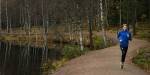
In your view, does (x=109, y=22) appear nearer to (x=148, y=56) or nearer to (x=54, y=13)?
(x=54, y=13)

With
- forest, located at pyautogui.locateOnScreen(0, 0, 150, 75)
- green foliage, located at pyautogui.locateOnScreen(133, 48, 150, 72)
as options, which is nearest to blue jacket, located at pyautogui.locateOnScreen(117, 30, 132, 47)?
green foliage, located at pyautogui.locateOnScreen(133, 48, 150, 72)

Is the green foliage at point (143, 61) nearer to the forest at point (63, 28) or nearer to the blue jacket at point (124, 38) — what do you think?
the forest at point (63, 28)

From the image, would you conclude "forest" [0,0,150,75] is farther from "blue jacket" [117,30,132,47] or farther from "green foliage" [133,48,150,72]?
"blue jacket" [117,30,132,47]

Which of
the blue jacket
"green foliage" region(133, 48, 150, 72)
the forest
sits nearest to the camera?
the blue jacket

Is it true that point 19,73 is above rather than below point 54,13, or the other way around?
below

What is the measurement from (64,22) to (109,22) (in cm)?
1076

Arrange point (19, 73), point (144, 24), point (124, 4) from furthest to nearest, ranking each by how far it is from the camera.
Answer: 1. point (144, 24)
2. point (124, 4)
3. point (19, 73)

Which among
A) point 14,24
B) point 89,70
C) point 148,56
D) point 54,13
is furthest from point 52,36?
point 89,70

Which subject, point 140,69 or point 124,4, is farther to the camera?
point 124,4

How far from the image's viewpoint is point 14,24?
11125 centimetres

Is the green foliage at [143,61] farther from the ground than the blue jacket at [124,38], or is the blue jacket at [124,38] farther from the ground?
the blue jacket at [124,38]

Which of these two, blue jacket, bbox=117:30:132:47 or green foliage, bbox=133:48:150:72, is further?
green foliage, bbox=133:48:150:72

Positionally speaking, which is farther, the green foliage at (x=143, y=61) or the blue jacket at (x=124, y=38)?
the green foliage at (x=143, y=61)

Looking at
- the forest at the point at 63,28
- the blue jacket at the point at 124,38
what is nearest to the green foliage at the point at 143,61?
the forest at the point at 63,28
